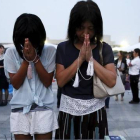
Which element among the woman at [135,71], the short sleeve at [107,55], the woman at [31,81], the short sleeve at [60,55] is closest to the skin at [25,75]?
the woman at [31,81]

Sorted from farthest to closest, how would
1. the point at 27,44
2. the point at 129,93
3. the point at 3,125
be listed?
the point at 129,93
the point at 3,125
the point at 27,44

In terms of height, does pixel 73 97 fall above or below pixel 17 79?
below

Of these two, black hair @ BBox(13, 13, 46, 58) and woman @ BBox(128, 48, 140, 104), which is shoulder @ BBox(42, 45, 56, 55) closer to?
black hair @ BBox(13, 13, 46, 58)

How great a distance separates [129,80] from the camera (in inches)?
335

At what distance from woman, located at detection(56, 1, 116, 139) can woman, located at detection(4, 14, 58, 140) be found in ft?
0.30

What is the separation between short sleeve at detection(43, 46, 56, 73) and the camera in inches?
80.5

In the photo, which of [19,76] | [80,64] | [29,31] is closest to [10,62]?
[19,76]

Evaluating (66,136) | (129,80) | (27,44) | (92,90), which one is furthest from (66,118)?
(129,80)

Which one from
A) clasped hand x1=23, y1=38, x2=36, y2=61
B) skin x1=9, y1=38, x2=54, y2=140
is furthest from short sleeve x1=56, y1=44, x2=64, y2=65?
clasped hand x1=23, y1=38, x2=36, y2=61

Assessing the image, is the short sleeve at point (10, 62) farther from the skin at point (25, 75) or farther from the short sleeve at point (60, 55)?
the short sleeve at point (60, 55)

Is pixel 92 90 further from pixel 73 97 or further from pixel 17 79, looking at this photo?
pixel 17 79

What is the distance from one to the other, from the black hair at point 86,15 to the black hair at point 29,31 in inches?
9.0

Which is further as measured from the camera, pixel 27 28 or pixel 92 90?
pixel 92 90

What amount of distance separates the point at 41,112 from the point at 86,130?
1.20ft
